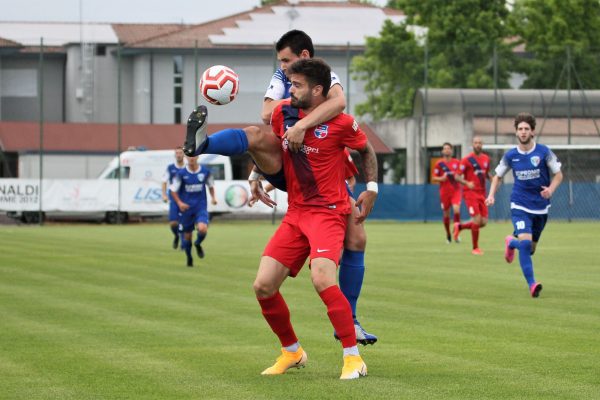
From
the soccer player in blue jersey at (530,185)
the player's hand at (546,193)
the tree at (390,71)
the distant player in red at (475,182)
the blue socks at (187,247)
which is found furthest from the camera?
the tree at (390,71)

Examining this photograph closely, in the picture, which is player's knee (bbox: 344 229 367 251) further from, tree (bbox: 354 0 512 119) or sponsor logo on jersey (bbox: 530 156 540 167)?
tree (bbox: 354 0 512 119)

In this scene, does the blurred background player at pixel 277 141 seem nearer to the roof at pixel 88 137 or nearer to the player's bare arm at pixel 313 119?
the player's bare arm at pixel 313 119

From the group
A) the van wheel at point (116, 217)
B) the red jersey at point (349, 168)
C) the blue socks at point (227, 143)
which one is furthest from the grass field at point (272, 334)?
the van wheel at point (116, 217)

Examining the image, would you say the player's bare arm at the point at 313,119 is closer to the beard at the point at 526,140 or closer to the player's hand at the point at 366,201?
the player's hand at the point at 366,201

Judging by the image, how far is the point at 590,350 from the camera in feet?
33.5

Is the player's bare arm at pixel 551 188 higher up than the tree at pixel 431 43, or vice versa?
the tree at pixel 431 43

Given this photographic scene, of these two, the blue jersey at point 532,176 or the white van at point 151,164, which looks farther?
the white van at point 151,164

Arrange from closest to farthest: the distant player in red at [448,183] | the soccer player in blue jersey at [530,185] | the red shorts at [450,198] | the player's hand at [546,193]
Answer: the player's hand at [546,193]
the soccer player in blue jersey at [530,185]
the distant player in red at [448,183]
the red shorts at [450,198]

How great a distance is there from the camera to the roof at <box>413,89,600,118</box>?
160 feet

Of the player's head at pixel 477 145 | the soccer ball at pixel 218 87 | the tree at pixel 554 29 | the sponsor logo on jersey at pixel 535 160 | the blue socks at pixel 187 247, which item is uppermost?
the tree at pixel 554 29

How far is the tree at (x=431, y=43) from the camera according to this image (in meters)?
56.3

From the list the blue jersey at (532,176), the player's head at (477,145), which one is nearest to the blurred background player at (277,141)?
the blue jersey at (532,176)

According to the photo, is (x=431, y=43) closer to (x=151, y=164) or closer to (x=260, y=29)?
(x=260, y=29)

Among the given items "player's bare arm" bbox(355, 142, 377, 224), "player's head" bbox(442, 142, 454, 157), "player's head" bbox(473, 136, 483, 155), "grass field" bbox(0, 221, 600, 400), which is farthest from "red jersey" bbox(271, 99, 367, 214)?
"player's head" bbox(442, 142, 454, 157)
